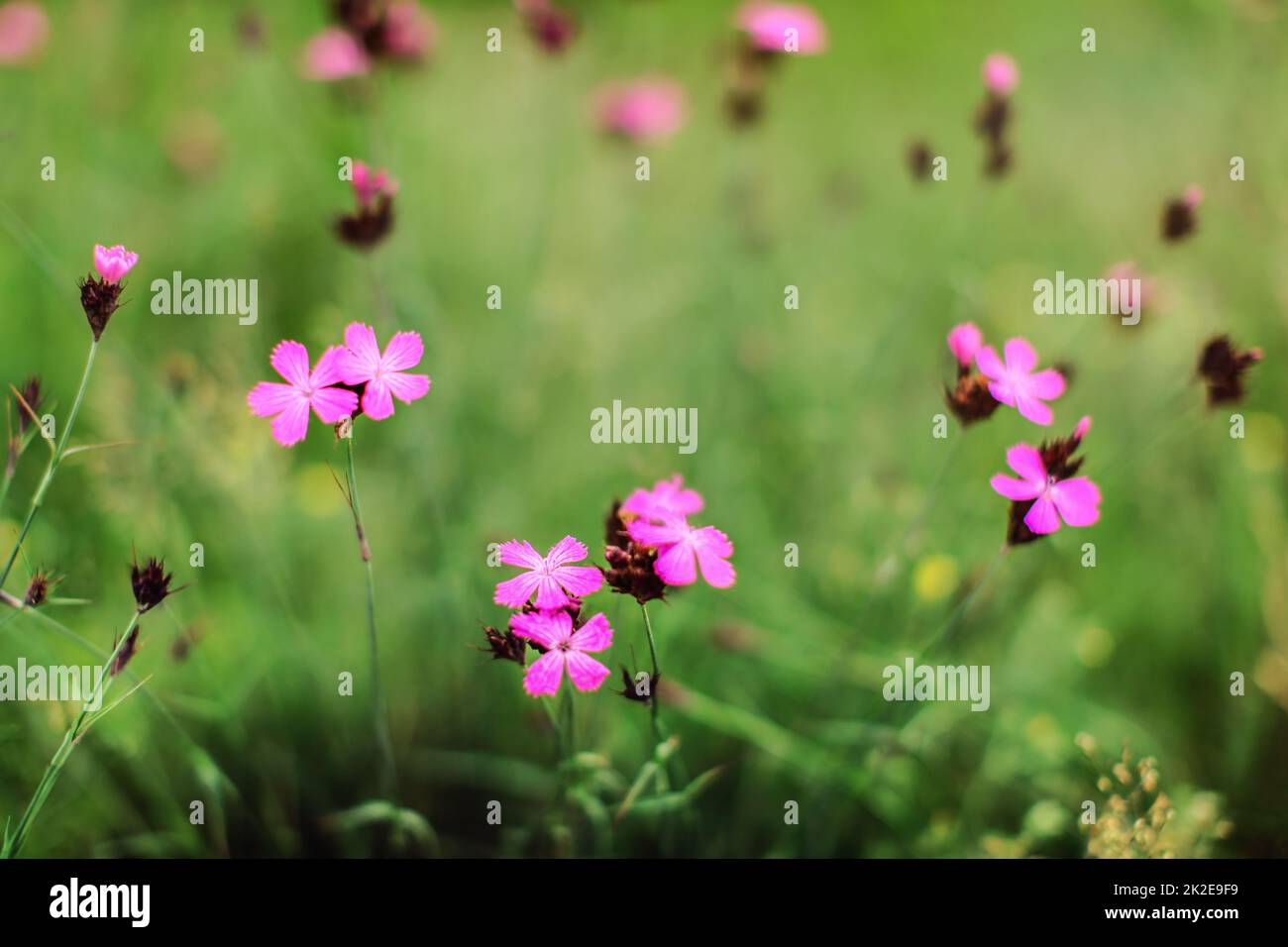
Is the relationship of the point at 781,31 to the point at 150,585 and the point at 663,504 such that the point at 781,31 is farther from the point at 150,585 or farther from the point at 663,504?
the point at 150,585

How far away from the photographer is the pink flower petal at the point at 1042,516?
147cm

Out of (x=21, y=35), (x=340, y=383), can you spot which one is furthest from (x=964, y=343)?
(x=21, y=35)

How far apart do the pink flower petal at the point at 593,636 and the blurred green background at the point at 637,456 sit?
0.37m

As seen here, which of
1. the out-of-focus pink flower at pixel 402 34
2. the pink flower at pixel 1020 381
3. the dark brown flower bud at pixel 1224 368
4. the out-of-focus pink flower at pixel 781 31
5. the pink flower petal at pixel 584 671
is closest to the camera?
the pink flower petal at pixel 584 671

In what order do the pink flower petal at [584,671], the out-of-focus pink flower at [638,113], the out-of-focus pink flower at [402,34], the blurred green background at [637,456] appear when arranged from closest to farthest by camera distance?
the pink flower petal at [584,671], the blurred green background at [637,456], the out-of-focus pink flower at [402,34], the out-of-focus pink flower at [638,113]

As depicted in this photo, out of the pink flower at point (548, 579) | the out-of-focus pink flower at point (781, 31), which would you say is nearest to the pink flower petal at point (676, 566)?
the pink flower at point (548, 579)

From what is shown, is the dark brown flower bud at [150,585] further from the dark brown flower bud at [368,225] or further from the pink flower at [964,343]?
the pink flower at [964,343]

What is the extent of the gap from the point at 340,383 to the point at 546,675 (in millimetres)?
540

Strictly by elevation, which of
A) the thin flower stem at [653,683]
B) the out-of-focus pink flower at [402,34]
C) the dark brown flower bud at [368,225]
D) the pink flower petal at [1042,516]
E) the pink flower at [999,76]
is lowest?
the thin flower stem at [653,683]

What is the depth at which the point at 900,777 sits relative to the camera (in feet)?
6.80

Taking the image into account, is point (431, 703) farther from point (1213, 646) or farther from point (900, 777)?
point (1213, 646)

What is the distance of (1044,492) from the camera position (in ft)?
4.89

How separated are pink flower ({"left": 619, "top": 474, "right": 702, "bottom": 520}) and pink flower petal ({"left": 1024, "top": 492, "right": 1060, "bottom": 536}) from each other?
51 cm
